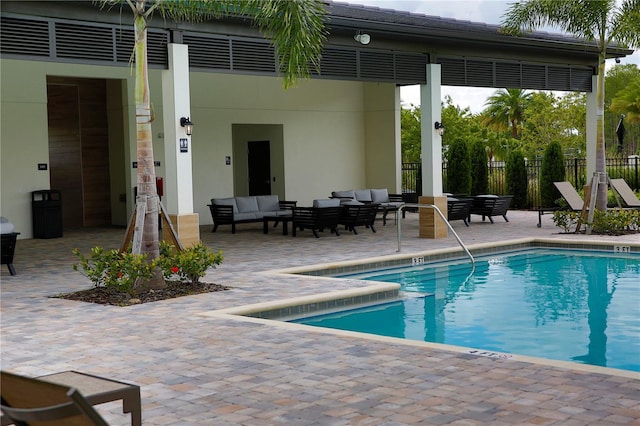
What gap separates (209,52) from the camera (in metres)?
14.1

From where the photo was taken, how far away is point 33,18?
39.3 feet

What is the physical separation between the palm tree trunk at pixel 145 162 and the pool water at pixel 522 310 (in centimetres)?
223

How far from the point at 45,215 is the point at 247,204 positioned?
14.1 feet

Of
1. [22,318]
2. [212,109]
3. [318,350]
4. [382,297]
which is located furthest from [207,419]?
[212,109]

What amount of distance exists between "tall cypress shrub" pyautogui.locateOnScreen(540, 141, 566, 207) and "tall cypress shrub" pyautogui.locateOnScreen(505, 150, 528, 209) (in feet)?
2.21

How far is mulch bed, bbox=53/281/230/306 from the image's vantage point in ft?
33.0

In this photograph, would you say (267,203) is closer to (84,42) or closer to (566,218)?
(566,218)

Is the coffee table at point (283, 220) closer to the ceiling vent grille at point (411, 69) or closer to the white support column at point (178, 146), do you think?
the ceiling vent grille at point (411, 69)

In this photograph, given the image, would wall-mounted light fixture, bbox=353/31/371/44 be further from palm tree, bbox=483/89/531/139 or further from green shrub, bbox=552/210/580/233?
palm tree, bbox=483/89/531/139

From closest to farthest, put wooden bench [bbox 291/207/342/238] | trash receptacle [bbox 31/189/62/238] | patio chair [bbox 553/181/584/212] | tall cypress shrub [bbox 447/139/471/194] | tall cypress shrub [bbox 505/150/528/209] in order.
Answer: wooden bench [bbox 291/207/342/238] → patio chair [bbox 553/181/584/212] → trash receptacle [bbox 31/189/62/238] → tall cypress shrub [bbox 505/150/528/209] → tall cypress shrub [bbox 447/139/471/194]

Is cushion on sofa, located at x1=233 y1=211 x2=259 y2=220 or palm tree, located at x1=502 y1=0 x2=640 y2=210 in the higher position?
palm tree, located at x1=502 y1=0 x2=640 y2=210

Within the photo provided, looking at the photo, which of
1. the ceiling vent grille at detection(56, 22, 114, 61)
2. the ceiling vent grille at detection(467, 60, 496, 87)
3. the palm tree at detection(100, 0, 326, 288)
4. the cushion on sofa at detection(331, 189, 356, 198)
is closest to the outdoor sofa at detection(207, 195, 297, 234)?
the cushion on sofa at detection(331, 189, 356, 198)

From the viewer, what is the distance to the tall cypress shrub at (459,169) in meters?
25.2

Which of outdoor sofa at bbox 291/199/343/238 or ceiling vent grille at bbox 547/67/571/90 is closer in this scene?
outdoor sofa at bbox 291/199/343/238
